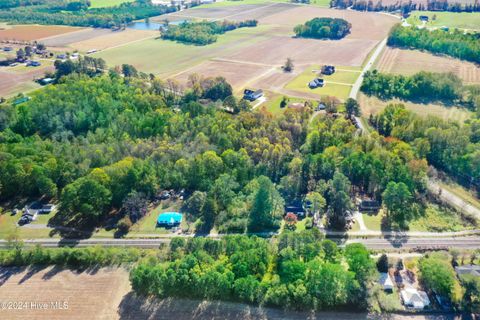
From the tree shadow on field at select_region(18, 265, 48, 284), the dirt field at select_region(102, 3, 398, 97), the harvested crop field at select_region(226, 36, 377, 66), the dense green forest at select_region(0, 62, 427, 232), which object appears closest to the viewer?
the tree shadow on field at select_region(18, 265, 48, 284)

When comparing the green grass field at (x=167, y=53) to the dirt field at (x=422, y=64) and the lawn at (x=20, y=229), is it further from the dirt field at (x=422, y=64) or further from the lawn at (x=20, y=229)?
the lawn at (x=20, y=229)

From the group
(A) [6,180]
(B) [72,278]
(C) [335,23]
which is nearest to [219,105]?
(A) [6,180]

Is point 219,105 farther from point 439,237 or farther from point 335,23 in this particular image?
point 335,23

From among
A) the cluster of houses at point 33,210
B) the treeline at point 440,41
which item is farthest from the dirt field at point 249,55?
the cluster of houses at point 33,210

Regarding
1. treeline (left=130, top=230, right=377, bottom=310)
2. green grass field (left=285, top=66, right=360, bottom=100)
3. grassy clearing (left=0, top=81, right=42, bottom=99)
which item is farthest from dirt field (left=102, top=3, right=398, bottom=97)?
treeline (left=130, top=230, right=377, bottom=310)

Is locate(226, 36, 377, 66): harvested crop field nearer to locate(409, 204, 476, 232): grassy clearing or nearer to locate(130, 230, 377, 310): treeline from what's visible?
locate(409, 204, 476, 232): grassy clearing
